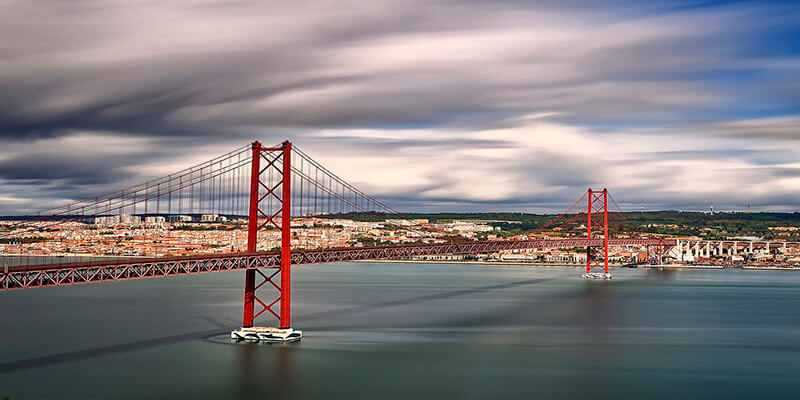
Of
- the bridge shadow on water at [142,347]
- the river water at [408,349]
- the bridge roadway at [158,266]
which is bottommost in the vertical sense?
the river water at [408,349]

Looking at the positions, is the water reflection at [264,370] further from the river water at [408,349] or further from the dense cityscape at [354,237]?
the dense cityscape at [354,237]

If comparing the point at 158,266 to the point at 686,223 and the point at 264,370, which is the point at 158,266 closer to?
the point at 264,370

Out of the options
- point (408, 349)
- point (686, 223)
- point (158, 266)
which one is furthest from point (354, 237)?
point (686, 223)

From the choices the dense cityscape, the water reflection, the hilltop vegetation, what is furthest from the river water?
the hilltop vegetation

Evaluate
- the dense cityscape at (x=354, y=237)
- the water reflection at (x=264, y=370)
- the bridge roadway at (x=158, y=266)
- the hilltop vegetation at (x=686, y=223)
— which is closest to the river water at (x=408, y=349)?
the water reflection at (x=264, y=370)

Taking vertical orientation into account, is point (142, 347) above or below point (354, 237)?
below

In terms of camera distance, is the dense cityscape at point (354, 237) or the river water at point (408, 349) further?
the dense cityscape at point (354, 237)

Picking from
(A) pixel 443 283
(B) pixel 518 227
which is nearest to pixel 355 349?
(A) pixel 443 283

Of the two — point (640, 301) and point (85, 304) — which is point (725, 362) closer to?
point (640, 301)

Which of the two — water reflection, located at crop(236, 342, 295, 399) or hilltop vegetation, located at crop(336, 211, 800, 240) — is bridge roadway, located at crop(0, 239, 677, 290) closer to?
water reflection, located at crop(236, 342, 295, 399)
